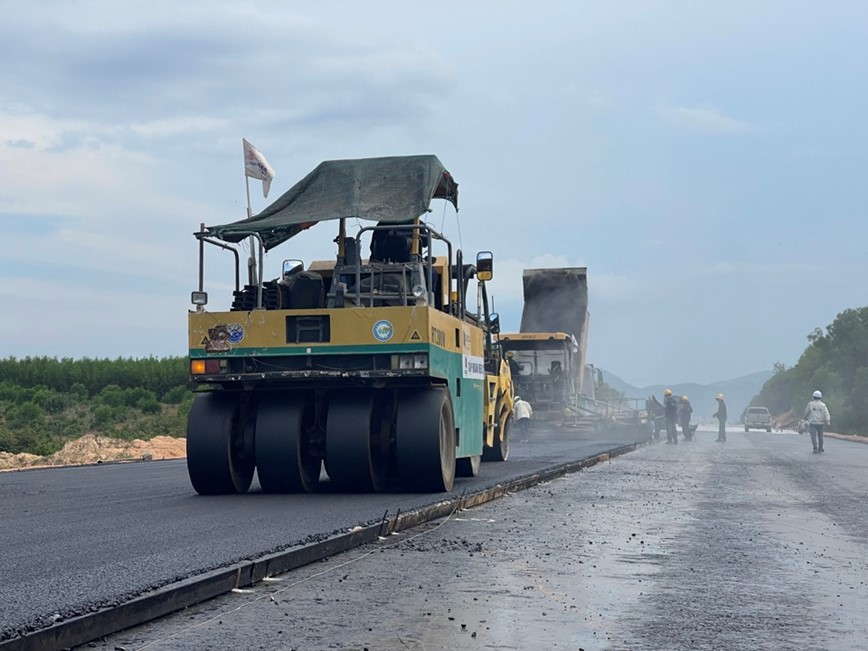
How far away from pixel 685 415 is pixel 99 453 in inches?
898

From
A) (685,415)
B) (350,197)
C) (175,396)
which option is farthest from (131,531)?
(175,396)

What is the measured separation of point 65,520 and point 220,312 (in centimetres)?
326

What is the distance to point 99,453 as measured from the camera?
28.1 m

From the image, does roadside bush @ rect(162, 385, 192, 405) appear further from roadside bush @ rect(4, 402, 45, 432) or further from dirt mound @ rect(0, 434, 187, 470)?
dirt mound @ rect(0, 434, 187, 470)

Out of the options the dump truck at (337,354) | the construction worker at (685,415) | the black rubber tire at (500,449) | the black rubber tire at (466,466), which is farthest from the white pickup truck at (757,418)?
the dump truck at (337,354)

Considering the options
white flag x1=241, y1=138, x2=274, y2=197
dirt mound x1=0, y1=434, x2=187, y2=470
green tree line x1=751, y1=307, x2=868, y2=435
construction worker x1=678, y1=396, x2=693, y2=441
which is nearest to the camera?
white flag x1=241, y1=138, x2=274, y2=197

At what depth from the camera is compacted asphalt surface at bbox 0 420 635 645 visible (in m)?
6.55

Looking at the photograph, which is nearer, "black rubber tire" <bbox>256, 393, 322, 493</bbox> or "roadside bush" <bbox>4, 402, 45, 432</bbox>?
"black rubber tire" <bbox>256, 393, 322, 493</bbox>

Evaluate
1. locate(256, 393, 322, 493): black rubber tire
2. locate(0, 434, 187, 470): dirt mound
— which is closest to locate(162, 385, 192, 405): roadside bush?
locate(0, 434, 187, 470): dirt mound

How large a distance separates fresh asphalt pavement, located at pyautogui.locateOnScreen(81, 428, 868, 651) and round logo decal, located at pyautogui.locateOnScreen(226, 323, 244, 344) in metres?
3.13

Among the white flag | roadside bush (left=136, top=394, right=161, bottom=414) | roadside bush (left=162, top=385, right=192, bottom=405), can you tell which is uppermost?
the white flag

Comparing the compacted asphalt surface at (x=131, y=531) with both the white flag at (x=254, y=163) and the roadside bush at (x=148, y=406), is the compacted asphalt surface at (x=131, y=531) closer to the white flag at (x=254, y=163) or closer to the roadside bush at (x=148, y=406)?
the white flag at (x=254, y=163)

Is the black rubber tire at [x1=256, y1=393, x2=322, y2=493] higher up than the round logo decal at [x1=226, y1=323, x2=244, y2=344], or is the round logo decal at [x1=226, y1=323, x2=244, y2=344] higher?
the round logo decal at [x1=226, y1=323, x2=244, y2=344]

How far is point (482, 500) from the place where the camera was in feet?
44.4
